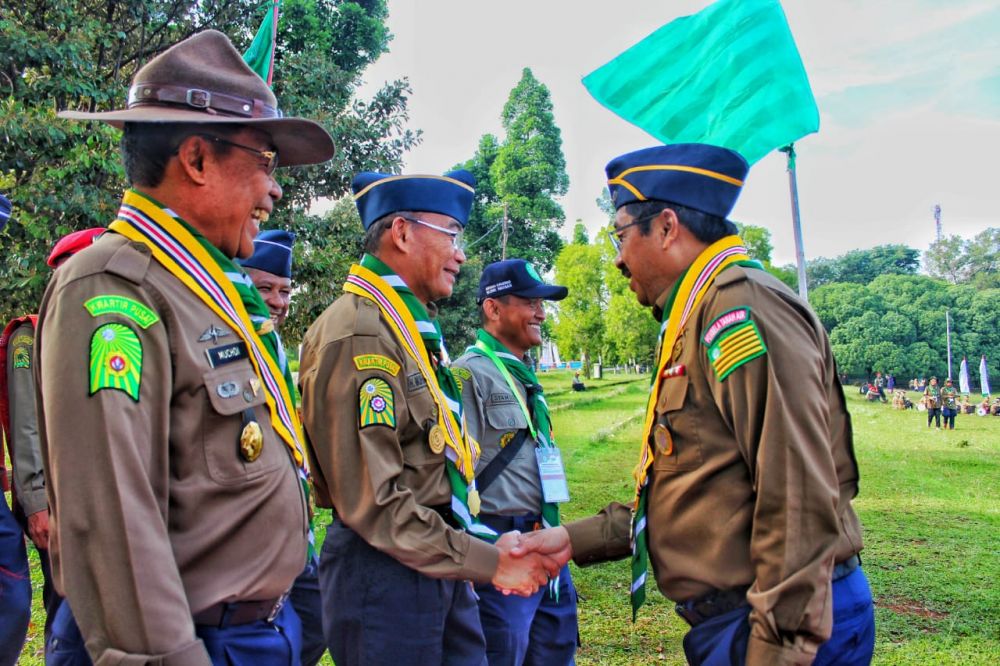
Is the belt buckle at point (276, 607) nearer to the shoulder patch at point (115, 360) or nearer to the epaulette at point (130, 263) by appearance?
the shoulder patch at point (115, 360)

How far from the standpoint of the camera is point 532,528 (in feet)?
14.6

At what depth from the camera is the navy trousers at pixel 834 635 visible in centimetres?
242

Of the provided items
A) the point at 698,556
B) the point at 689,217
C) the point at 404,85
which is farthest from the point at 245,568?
the point at 404,85

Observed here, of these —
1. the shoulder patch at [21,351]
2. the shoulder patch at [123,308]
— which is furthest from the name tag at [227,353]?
the shoulder patch at [21,351]

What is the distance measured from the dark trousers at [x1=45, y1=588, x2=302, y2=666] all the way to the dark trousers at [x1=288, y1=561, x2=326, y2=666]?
177cm

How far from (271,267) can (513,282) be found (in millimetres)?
1632

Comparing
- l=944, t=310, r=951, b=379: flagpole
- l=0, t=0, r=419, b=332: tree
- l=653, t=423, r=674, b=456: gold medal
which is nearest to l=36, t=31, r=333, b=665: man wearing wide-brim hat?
l=653, t=423, r=674, b=456: gold medal

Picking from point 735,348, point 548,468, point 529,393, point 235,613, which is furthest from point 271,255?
point 735,348

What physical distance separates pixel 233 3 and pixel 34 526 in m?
8.40

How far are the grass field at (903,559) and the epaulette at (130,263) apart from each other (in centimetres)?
448

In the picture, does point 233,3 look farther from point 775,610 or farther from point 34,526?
point 775,610

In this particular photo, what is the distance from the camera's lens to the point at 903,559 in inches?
338

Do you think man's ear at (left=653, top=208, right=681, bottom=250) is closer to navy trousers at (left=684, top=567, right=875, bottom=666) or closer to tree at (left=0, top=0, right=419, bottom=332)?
navy trousers at (left=684, top=567, right=875, bottom=666)

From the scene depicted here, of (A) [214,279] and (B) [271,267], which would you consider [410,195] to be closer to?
(A) [214,279]
